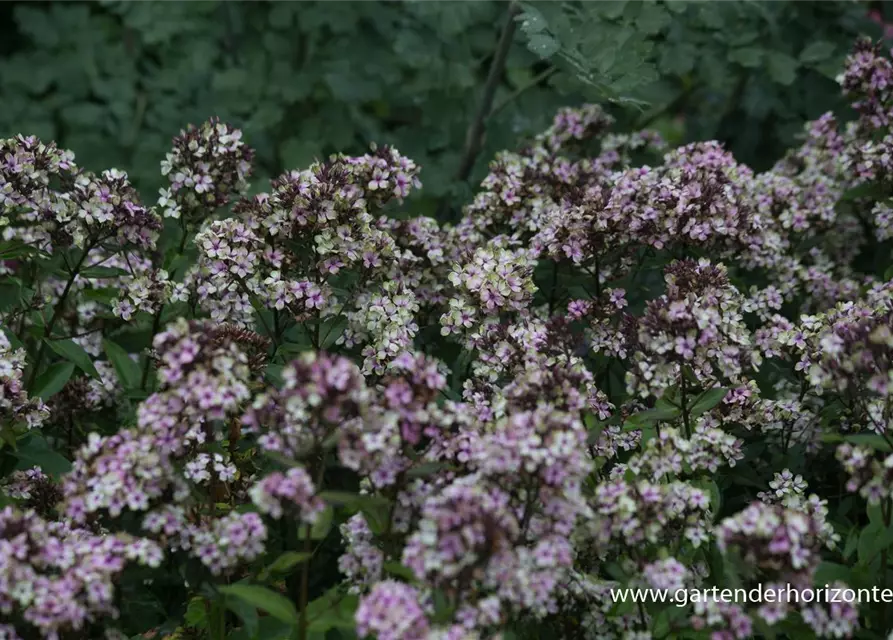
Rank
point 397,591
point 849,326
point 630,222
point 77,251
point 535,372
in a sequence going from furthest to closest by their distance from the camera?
point 77,251 → point 630,222 → point 849,326 → point 535,372 → point 397,591

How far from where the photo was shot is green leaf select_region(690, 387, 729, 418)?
265cm

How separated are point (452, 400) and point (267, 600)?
91 cm

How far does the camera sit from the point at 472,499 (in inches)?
81.8

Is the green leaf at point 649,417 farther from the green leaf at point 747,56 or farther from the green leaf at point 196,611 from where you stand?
the green leaf at point 747,56

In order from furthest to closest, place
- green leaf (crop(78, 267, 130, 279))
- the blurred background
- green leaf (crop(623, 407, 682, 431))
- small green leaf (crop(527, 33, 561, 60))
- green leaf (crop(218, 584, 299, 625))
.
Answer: the blurred background, small green leaf (crop(527, 33, 561, 60)), green leaf (crop(78, 267, 130, 279)), green leaf (crop(623, 407, 682, 431)), green leaf (crop(218, 584, 299, 625))

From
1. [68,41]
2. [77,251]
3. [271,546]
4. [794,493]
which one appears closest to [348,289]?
[271,546]

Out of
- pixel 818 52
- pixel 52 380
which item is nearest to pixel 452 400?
pixel 52 380

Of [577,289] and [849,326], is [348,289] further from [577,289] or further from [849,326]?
[849,326]

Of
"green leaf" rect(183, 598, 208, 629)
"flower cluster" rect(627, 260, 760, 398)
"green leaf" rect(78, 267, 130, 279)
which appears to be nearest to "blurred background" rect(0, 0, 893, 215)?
"flower cluster" rect(627, 260, 760, 398)

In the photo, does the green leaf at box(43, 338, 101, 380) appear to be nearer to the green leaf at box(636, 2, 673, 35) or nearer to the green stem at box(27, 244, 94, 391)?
the green stem at box(27, 244, 94, 391)

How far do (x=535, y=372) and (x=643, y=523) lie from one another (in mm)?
420

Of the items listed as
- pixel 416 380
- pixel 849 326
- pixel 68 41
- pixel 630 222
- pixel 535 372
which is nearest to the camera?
pixel 416 380

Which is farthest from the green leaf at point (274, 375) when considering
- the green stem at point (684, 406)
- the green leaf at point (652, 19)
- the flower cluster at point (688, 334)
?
the green leaf at point (652, 19)

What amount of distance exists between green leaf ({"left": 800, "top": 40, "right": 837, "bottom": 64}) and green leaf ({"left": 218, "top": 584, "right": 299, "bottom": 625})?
10.7 feet
